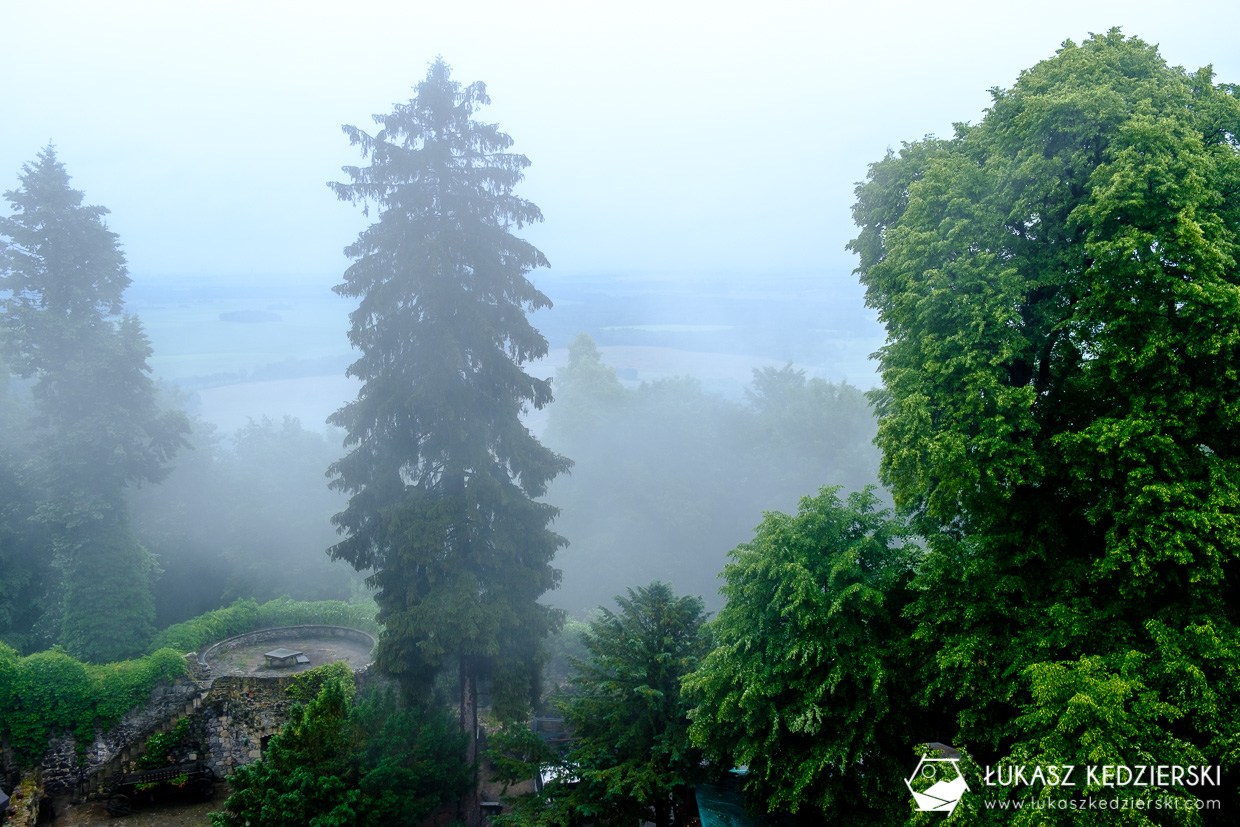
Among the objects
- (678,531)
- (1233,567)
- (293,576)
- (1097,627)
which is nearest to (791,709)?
(1097,627)

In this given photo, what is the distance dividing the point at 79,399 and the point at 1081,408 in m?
29.3

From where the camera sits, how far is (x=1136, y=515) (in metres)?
8.23

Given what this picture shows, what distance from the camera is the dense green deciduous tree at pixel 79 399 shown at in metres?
22.5

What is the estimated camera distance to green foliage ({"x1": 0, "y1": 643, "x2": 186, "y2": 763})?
53.0 feet

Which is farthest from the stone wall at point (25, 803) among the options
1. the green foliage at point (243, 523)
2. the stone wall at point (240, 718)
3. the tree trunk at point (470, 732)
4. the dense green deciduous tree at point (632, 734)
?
the green foliage at point (243, 523)

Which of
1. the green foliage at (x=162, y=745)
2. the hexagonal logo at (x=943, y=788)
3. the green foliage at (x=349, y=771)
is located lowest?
the green foliage at (x=162, y=745)

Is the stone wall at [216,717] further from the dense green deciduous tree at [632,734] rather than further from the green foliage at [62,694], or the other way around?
the dense green deciduous tree at [632,734]

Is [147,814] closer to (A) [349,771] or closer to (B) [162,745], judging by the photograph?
(B) [162,745]

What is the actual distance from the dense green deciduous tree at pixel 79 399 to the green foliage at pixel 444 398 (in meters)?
13.0

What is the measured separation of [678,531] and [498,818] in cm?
3763

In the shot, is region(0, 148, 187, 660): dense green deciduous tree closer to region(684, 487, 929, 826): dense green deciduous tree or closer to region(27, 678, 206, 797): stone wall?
region(27, 678, 206, 797): stone wall

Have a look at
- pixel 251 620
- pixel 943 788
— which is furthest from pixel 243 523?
pixel 943 788

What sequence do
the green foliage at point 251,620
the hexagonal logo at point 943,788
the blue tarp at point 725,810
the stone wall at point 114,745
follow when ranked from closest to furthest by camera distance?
the hexagonal logo at point 943,788, the blue tarp at point 725,810, the stone wall at point 114,745, the green foliage at point 251,620

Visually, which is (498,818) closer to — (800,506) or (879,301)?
(800,506)
